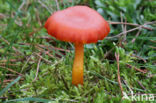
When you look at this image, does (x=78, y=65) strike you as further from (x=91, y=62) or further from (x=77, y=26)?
(x=77, y=26)

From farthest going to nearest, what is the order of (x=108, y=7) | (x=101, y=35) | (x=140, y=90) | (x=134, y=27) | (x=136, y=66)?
(x=108, y=7)
(x=134, y=27)
(x=136, y=66)
(x=140, y=90)
(x=101, y=35)

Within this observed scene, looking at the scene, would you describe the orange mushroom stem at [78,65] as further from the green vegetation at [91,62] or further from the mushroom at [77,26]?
the mushroom at [77,26]

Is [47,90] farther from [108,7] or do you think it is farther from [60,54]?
[108,7]

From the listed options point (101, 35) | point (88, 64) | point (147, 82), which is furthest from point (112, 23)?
point (101, 35)

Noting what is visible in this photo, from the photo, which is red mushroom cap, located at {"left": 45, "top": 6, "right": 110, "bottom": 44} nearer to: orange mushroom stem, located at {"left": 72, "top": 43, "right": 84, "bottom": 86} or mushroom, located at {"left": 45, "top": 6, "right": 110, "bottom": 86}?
mushroom, located at {"left": 45, "top": 6, "right": 110, "bottom": 86}

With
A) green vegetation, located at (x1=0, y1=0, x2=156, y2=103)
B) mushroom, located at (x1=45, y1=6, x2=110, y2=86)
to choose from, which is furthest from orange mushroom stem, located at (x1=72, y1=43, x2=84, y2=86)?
mushroom, located at (x1=45, y1=6, x2=110, y2=86)

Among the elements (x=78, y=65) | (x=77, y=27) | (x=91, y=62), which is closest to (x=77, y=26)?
(x=77, y=27)
